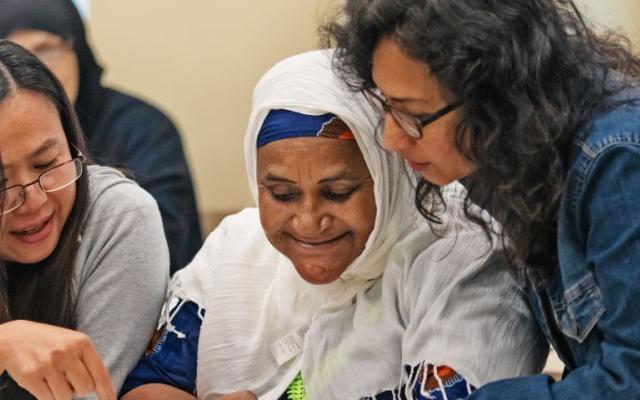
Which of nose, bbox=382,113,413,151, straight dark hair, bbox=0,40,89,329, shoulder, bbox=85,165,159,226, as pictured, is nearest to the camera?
nose, bbox=382,113,413,151

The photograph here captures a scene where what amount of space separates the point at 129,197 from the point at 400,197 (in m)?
0.64

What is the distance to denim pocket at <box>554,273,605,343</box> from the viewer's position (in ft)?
5.18

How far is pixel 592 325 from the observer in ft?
5.29

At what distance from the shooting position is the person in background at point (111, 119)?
308 cm

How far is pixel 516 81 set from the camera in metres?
1.56

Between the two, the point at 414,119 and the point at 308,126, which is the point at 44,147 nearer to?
the point at 308,126

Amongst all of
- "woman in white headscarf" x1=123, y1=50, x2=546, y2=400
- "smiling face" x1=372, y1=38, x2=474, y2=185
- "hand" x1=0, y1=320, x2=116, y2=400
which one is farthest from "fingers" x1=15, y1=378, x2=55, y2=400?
"smiling face" x1=372, y1=38, x2=474, y2=185

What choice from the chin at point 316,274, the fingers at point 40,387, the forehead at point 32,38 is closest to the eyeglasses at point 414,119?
the chin at point 316,274

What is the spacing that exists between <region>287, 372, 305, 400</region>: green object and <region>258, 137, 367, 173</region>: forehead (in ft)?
1.46

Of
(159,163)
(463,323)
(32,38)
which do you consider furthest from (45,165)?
(32,38)

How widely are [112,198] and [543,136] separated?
1.11 meters

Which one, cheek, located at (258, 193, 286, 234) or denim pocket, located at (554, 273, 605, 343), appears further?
cheek, located at (258, 193, 286, 234)

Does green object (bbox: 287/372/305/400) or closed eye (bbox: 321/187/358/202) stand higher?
closed eye (bbox: 321/187/358/202)

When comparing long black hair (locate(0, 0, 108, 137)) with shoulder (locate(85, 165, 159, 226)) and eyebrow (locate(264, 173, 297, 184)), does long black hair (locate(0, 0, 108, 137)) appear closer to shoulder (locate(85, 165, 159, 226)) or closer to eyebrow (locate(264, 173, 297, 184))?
shoulder (locate(85, 165, 159, 226))
